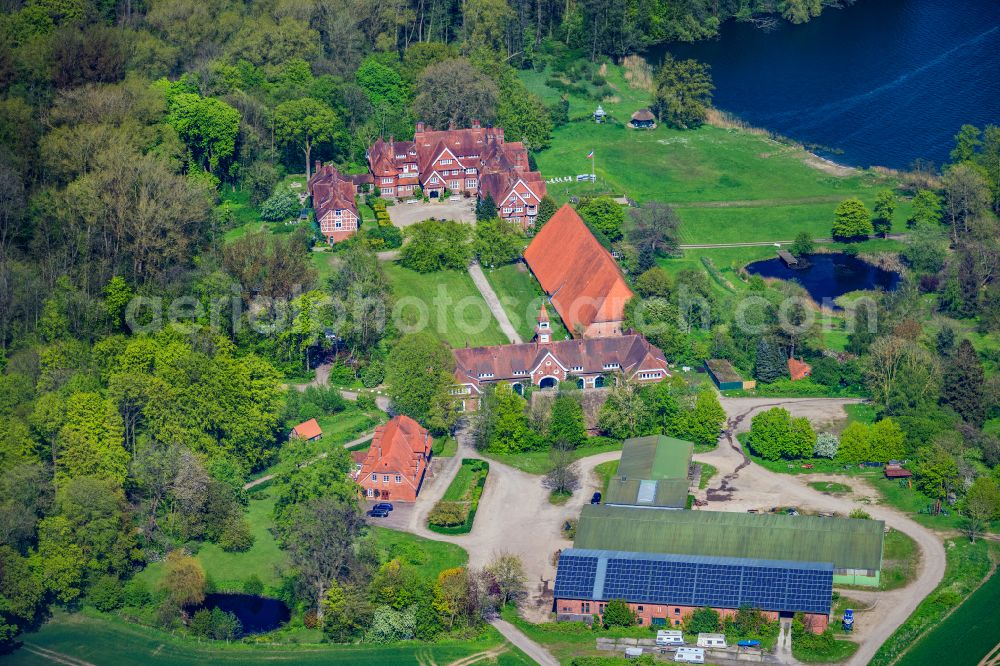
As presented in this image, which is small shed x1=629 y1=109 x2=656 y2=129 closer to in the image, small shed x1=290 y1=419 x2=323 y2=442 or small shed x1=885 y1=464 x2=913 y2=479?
small shed x1=290 y1=419 x2=323 y2=442

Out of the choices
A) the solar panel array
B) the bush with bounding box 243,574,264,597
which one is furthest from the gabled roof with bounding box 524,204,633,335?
the bush with bounding box 243,574,264,597

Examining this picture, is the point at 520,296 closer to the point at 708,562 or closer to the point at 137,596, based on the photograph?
the point at 708,562

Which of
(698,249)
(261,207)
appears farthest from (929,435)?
(261,207)

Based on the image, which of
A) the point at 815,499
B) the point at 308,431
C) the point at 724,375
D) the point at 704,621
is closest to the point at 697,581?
the point at 704,621

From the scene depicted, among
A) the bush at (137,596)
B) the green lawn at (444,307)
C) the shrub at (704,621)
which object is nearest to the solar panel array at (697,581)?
the shrub at (704,621)

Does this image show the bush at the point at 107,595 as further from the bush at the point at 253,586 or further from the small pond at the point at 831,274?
the small pond at the point at 831,274

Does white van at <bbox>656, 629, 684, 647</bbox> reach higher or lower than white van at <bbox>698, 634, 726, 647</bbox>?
lower

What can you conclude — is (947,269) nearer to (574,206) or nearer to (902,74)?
(574,206)
